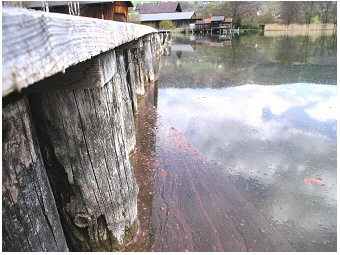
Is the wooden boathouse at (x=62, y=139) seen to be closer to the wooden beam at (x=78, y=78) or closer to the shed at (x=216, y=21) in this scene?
the wooden beam at (x=78, y=78)

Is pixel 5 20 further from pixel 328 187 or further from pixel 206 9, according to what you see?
pixel 206 9

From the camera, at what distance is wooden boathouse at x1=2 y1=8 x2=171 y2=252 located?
0.68m

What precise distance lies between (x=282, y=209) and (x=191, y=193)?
110cm

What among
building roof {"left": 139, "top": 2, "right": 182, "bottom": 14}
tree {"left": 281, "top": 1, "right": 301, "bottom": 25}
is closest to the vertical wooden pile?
tree {"left": 281, "top": 1, "right": 301, "bottom": 25}

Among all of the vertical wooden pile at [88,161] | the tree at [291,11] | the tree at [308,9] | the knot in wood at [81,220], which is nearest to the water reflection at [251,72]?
the vertical wooden pile at [88,161]

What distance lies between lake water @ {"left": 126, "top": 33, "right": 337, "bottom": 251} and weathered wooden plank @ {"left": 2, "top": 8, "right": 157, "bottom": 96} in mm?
2067

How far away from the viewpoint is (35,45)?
657 millimetres

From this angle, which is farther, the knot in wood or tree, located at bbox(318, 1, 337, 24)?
tree, located at bbox(318, 1, 337, 24)

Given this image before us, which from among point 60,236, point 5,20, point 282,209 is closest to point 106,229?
point 60,236

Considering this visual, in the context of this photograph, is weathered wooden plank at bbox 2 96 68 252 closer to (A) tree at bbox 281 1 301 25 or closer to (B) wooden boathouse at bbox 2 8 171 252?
(B) wooden boathouse at bbox 2 8 171 252

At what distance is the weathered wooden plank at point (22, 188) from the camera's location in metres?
1.12

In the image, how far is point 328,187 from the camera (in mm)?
3314

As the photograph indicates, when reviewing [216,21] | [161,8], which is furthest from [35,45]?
[161,8]

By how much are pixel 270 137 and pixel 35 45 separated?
15.1ft
